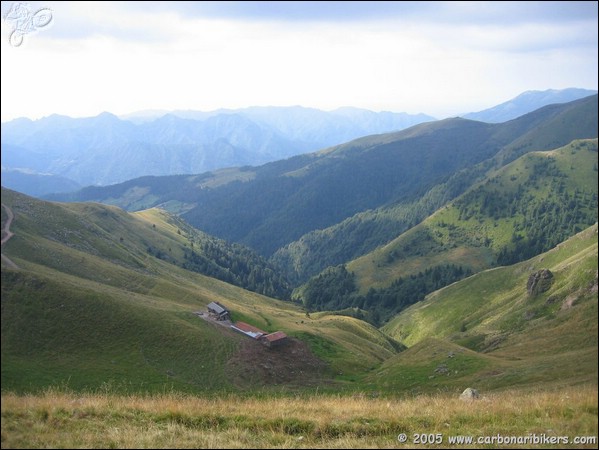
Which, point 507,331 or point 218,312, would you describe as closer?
point 218,312

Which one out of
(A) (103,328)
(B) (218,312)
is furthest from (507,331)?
(A) (103,328)

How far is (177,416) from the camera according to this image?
48.5 ft

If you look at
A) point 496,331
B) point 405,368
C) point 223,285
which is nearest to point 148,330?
point 405,368

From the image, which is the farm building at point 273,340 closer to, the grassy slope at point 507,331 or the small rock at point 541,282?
the grassy slope at point 507,331

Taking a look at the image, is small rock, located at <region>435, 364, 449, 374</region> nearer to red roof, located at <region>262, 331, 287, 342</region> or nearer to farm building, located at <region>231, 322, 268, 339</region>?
red roof, located at <region>262, 331, 287, 342</region>

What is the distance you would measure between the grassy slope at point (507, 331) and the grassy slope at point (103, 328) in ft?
64.3

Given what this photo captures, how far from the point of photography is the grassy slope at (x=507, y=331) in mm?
29322

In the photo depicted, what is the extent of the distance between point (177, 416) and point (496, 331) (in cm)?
8665

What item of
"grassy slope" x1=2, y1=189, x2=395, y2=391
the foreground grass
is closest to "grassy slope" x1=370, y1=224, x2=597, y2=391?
the foreground grass

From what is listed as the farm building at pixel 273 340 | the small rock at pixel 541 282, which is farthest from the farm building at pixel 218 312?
the small rock at pixel 541 282

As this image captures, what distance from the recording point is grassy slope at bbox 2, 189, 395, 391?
19.2m

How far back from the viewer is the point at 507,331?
81625 millimetres

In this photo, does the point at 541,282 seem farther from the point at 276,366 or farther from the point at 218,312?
the point at 218,312

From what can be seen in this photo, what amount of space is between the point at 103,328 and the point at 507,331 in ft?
237
